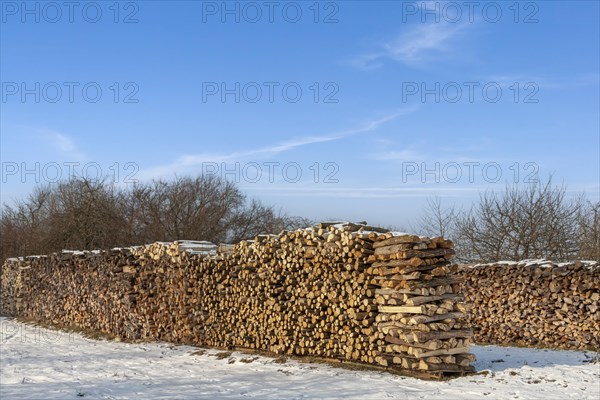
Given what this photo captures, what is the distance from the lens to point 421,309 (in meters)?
9.60

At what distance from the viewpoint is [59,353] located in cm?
1438

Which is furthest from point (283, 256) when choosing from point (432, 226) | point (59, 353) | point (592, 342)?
point (432, 226)

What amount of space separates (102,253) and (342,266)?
9603 millimetres

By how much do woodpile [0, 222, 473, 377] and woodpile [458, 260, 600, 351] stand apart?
6.20m

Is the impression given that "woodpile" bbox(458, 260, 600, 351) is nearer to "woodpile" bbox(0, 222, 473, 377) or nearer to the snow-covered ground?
the snow-covered ground

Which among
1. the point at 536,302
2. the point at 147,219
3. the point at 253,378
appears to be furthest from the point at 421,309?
the point at 147,219

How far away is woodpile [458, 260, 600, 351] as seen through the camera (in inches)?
584

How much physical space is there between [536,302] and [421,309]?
7.51 meters

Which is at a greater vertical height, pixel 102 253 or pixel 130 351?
pixel 102 253

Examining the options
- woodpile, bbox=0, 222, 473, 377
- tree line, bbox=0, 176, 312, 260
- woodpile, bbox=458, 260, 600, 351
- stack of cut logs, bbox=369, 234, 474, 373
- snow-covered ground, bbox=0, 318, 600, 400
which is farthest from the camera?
tree line, bbox=0, 176, 312, 260

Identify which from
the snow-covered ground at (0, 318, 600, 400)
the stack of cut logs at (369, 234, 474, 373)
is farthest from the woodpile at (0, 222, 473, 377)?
the snow-covered ground at (0, 318, 600, 400)

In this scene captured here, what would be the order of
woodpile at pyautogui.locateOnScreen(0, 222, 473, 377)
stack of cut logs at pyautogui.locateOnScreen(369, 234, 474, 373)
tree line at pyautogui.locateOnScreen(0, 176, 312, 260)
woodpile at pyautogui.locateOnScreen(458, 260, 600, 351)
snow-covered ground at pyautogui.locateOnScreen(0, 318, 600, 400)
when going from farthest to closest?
tree line at pyautogui.locateOnScreen(0, 176, 312, 260) < woodpile at pyautogui.locateOnScreen(458, 260, 600, 351) < woodpile at pyautogui.locateOnScreen(0, 222, 473, 377) < stack of cut logs at pyautogui.locateOnScreen(369, 234, 474, 373) < snow-covered ground at pyautogui.locateOnScreen(0, 318, 600, 400)

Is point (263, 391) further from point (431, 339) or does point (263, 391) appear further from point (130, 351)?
point (130, 351)

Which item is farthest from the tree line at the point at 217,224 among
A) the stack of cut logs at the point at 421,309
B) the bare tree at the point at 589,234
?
the stack of cut logs at the point at 421,309
